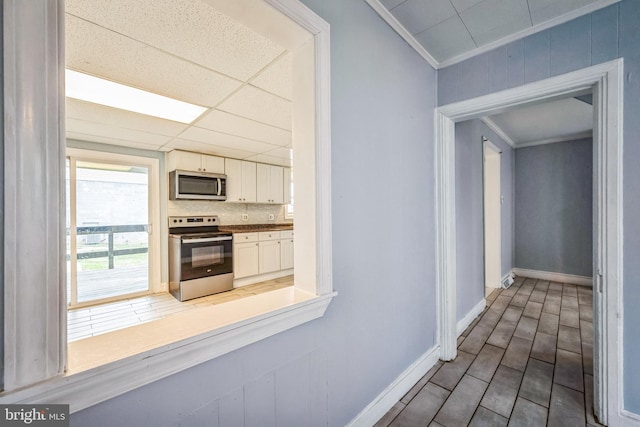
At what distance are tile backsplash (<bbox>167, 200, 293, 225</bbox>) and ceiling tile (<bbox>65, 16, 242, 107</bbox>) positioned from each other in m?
2.44

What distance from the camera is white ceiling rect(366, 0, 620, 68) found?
4.89 ft

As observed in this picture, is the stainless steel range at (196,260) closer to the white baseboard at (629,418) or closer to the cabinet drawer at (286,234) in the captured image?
the cabinet drawer at (286,234)

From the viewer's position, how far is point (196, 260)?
12.2ft

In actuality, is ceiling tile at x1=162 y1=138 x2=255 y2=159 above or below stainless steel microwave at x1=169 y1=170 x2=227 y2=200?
above

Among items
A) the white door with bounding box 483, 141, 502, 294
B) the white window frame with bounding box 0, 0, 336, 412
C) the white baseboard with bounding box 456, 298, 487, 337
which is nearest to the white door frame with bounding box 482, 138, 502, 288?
the white door with bounding box 483, 141, 502, 294

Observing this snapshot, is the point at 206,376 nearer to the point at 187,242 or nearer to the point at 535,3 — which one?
the point at 535,3

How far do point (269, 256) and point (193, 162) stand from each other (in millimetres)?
2060

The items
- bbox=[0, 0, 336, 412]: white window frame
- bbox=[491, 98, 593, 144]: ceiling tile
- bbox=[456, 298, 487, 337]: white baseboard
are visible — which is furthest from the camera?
bbox=[491, 98, 593, 144]: ceiling tile

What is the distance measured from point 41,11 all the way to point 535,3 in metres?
2.25

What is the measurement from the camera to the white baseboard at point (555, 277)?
4.10 m

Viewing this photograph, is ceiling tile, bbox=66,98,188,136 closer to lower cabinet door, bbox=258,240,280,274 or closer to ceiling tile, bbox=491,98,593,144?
lower cabinet door, bbox=258,240,280,274

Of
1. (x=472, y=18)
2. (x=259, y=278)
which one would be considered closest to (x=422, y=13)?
(x=472, y=18)

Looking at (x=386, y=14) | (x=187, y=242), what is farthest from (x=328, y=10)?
(x=187, y=242)

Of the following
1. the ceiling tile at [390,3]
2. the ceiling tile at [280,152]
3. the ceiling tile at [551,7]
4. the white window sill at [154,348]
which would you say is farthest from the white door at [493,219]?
the white window sill at [154,348]
